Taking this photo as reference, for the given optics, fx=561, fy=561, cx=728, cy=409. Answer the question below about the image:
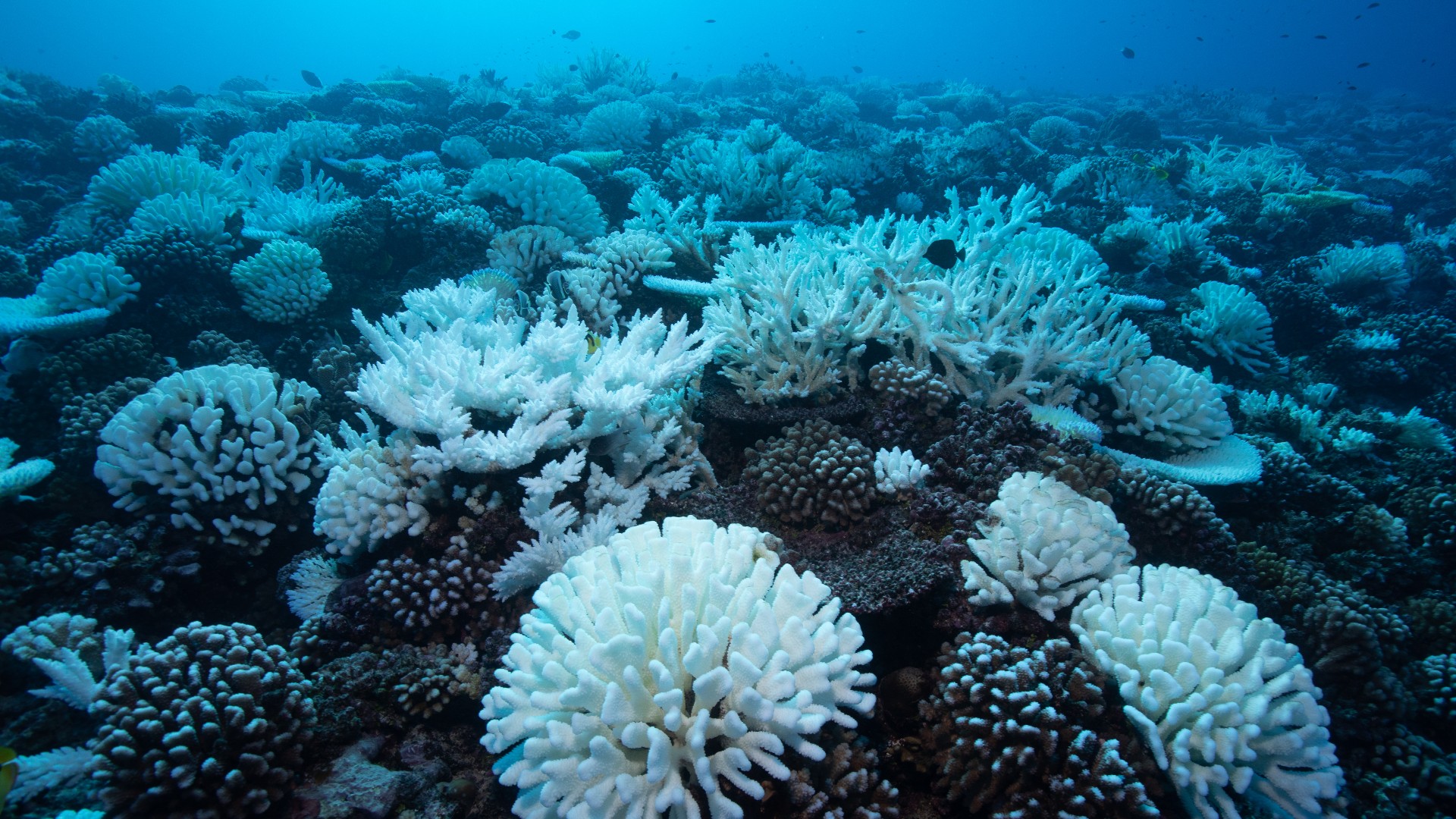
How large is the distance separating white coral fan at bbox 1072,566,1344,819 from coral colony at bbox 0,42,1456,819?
0.07ft

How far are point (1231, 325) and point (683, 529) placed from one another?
8.44 m

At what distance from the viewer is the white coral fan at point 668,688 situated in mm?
1822

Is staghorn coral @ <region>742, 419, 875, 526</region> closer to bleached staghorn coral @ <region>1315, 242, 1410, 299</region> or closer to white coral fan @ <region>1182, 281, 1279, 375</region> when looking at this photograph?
white coral fan @ <region>1182, 281, 1279, 375</region>

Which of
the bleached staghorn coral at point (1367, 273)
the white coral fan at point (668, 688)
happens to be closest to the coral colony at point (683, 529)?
the white coral fan at point (668, 688)

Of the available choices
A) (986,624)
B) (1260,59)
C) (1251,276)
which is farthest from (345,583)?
(1260,59)

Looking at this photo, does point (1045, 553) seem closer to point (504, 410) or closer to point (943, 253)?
point (943, 253)

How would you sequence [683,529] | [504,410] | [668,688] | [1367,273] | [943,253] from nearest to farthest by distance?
1. [668,688]
2. [683,529]
3. [504,410]
4. [943,253]
5. [1367,273]

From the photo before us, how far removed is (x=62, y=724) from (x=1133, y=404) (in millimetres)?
7309

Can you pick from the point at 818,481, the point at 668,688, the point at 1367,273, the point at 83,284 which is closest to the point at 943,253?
the point at 818,481

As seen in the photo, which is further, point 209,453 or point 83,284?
point 83,284

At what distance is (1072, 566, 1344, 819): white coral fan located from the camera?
2205 mm

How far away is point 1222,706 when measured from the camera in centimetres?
223

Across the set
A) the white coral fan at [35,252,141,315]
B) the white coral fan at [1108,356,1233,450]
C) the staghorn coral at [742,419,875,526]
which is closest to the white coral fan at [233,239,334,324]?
the white coral fan at [35,252,141,315]

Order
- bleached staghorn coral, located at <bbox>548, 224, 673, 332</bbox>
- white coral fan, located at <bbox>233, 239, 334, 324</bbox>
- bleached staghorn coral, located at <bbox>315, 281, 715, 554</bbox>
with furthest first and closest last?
white coral fan, located at <bbox>233, 239, 334, 324</bbox>, bleached staghorn coral, located at <bbox>548, 224, 673, 332</bbox>, bleached staghorn coral, located at <bbox>315, 281, 715, 554</bbox>
